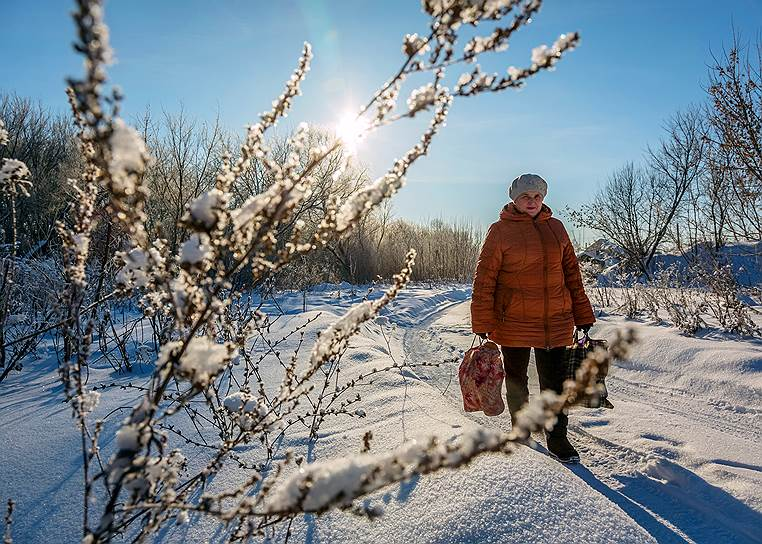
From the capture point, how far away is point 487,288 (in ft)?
10.5

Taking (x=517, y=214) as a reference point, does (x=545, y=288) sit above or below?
below

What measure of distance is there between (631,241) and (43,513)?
750 inches

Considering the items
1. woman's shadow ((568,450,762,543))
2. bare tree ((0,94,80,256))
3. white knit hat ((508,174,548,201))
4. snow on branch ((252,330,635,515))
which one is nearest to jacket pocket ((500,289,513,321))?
white knit hat ((508,174,548,201))

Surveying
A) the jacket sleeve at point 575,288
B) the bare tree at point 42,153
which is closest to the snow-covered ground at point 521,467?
the jacket sleeve at point 575,288

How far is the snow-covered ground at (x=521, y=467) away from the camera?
1787 millimetres

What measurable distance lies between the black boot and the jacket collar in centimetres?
142

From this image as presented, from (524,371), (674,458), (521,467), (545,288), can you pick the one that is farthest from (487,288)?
(674,458)

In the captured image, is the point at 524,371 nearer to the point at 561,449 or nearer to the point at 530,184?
the point at 561,449

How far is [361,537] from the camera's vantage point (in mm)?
1723

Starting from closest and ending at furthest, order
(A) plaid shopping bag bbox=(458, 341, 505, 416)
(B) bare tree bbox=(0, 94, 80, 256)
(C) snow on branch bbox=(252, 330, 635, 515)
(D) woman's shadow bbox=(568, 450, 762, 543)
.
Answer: (C) snow on branch bbox=(252, 330, 635, 515) < (D) woman's shadow bbox=(568, 450, 762, 543) < (A) plaid shopping bag bbox=(458, 341, 505, 416) < (B) bare tree bbox=(0, 94, 80, 256)

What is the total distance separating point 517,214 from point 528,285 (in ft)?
1.63

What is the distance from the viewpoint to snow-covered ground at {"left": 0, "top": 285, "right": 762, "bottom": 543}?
70.4 inches

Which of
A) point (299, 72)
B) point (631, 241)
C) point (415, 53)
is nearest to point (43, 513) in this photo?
point (299, 72)

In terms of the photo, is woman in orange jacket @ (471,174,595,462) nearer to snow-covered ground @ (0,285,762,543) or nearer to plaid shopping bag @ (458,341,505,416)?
plaid shopping bag @ (458,341,505,416)
